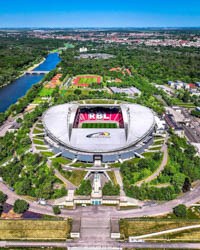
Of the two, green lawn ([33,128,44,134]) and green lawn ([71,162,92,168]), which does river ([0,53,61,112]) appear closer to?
green lawn ([33,128,44,134])

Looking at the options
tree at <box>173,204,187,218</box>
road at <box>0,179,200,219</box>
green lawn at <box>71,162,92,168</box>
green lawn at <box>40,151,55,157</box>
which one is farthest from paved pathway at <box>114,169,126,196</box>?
green lawn at <box>40,151,55,157</box>

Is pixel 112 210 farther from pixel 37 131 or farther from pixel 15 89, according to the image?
pixel 15 89

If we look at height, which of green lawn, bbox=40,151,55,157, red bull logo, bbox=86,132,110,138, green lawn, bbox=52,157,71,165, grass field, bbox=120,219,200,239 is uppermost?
red bull logo, bbox=86,132,110,138

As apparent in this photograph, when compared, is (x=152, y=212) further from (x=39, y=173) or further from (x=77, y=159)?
(x=39, y=173)

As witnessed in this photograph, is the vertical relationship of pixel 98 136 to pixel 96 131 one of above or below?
below

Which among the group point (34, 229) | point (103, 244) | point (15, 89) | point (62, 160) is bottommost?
point (103, 244)

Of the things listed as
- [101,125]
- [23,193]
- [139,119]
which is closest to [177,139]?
[139,119]

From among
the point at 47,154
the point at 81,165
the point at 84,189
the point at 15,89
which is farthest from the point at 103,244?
the point at 15,89
